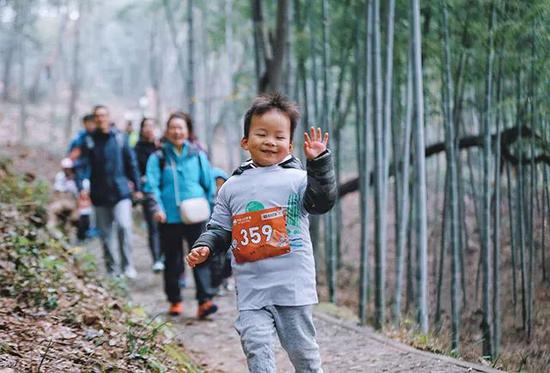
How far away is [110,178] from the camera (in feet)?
Result: 16.5

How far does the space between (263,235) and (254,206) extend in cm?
12

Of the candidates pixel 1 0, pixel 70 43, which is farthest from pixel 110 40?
pixel 1 0

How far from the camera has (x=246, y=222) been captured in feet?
7.14

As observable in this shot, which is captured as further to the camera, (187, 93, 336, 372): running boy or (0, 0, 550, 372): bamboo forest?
(0, 0, 550, 372): bamboo forest

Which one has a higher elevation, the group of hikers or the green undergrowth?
the group of hikers

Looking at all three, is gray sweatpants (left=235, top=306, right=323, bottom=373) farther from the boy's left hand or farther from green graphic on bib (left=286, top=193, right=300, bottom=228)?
the boy's left hand

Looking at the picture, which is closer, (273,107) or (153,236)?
(273,107)

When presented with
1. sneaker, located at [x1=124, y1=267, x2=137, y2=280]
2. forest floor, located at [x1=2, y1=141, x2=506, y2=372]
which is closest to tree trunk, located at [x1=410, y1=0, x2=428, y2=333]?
forest floor, located at [x1=2, y1=141, x2=506, y2=372]

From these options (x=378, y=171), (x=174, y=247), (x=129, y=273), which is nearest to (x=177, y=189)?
(x=174, y=247)

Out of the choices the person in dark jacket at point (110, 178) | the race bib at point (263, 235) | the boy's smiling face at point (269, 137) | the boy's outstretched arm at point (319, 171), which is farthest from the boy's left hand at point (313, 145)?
the person in dark jacket at point (110, 178)

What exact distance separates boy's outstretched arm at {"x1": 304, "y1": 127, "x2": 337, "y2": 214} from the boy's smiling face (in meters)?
0.15

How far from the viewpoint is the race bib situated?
2.14 m

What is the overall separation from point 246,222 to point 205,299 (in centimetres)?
215

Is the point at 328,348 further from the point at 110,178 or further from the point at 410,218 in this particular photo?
the point at 410,218
